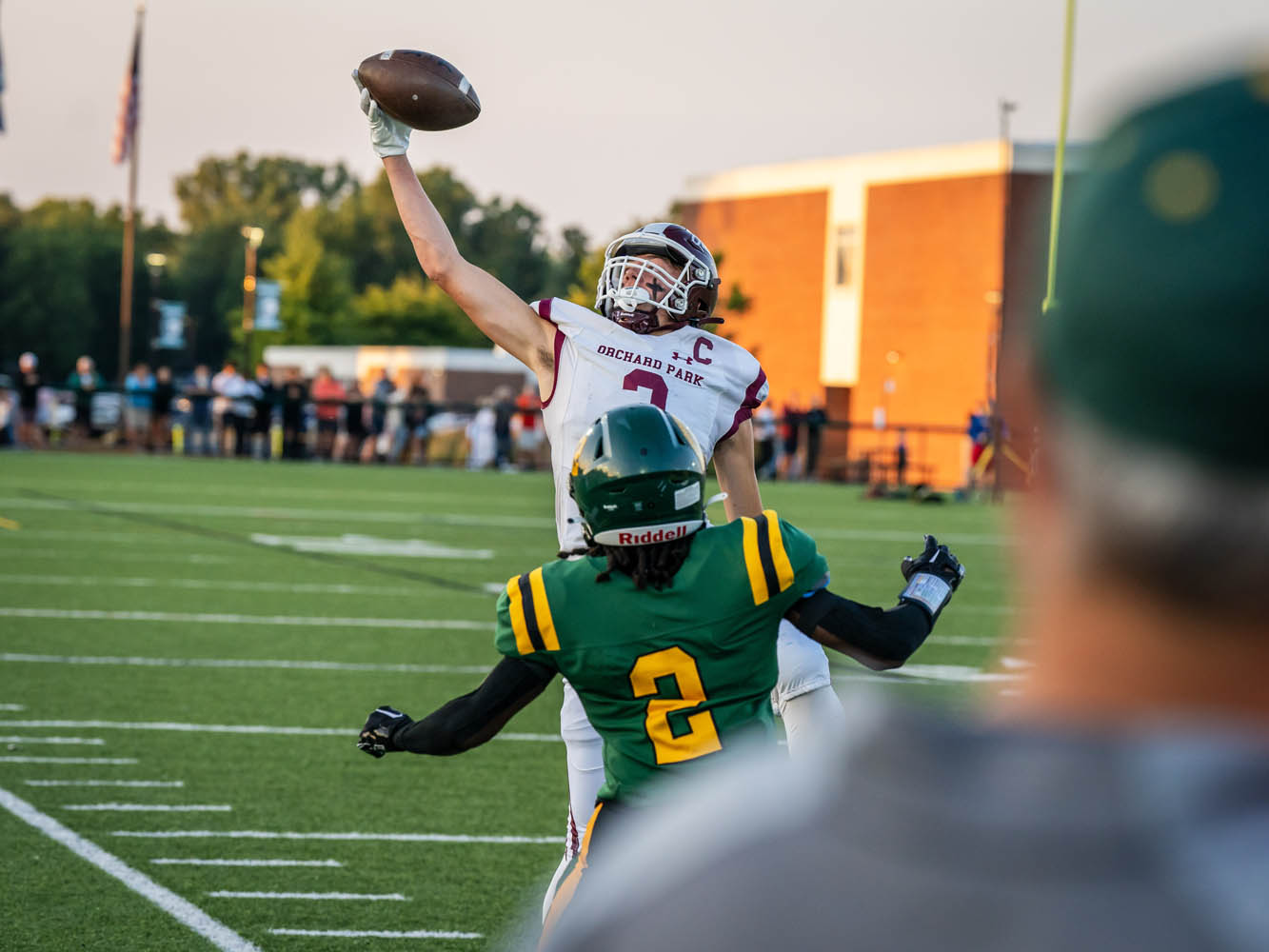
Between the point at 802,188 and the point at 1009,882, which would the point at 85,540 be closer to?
the point at 1009,882

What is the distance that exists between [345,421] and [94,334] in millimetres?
60944

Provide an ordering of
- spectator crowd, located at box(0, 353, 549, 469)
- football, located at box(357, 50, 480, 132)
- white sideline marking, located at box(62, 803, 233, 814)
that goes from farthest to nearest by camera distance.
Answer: spectator crowd, located at box(0, 353, 549, 469) < white sideline marking, located at box(62, 803, 233, 814) < football, located at box(357, 50, 480, 132)

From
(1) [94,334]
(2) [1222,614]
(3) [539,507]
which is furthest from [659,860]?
(1) [94,334]

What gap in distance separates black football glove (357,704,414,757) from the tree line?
4846 centimetres

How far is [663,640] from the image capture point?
307 cm

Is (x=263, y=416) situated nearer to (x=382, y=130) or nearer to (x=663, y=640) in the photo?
(x=382, y=130)

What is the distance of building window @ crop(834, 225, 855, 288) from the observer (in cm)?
4425

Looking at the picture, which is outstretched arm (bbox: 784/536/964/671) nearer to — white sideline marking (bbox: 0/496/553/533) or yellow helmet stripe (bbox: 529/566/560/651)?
yellow helmet stripe (bbox: 529/566/560/651)

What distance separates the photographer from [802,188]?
45406mm

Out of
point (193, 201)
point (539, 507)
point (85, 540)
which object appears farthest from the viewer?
point (193, 201)

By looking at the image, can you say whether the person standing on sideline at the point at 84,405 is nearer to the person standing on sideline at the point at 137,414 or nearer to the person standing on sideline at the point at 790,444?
the person standing on sideline at the point at 137,414

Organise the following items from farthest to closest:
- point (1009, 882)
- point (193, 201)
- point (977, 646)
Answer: point (193, 201) → point (977, 646) → point (1009, 882)

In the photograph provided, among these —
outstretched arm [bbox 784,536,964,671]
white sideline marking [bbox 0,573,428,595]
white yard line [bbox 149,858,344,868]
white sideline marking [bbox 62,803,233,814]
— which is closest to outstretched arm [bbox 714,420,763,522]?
outstretched arm [bbox 784,536,964,671]

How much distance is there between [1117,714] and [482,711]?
2361 millimetres
